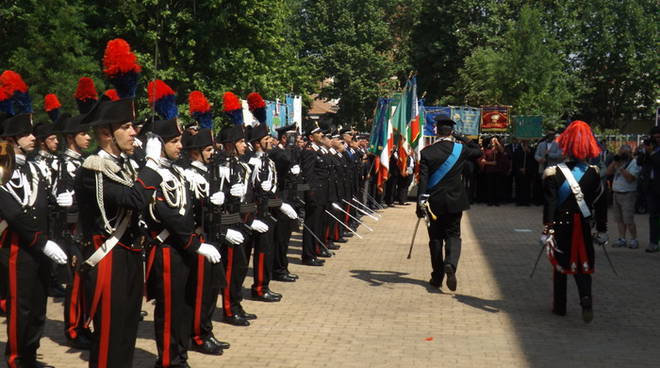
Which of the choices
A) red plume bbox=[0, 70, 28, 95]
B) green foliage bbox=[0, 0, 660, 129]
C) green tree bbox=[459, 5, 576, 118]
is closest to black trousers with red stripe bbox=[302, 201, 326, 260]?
green foliage bbox=[0, 0, 660, 129]

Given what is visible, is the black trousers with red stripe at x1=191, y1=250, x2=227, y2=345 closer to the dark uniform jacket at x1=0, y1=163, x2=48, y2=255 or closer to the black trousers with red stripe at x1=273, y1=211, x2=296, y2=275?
the dark uniform jacket at x1=0, y1=163, x2=48, y2=255

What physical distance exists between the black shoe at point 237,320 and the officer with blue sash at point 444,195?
2.77 m

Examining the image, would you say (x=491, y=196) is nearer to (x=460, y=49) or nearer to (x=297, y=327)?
(x=297, y=327)

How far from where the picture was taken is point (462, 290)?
1058 cm

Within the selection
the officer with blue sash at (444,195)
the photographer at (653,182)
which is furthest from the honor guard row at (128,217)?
the photographer at (653,182)

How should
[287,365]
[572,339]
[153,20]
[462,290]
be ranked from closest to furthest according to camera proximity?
[287,365] → [572,339] → [462,290] → [153,20]

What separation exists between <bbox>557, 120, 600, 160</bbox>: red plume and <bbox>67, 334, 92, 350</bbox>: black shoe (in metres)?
4.90

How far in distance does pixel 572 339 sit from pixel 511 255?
229 inches

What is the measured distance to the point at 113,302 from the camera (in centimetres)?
531

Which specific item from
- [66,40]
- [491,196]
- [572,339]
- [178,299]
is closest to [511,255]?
[572,339]

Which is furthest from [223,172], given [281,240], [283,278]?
[283,278]

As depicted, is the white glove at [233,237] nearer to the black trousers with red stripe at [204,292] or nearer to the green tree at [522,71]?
the black trousers with red stripe at [204,292]

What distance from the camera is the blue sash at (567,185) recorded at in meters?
8.64

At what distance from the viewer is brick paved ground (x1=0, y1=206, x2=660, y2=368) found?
287 inches
